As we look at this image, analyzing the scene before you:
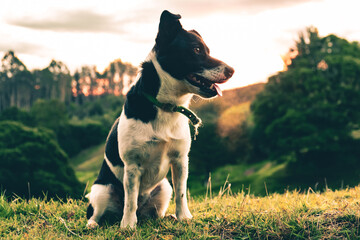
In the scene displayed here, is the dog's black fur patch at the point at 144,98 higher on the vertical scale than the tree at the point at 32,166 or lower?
higher

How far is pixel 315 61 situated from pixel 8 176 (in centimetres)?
2891

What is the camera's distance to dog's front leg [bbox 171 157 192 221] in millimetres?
4301

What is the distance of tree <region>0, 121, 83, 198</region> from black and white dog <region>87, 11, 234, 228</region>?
19854 millimetres

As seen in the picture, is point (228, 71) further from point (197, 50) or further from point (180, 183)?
point (180, 183)

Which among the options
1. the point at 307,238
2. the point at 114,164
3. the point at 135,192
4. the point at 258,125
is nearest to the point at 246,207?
the point at 307,238

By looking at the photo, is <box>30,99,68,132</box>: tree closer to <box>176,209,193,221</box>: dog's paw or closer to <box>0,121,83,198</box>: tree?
<box>0,121,83,198</box>: tree

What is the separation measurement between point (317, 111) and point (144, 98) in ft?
97.4

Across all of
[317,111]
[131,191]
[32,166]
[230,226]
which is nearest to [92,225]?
[131,191]

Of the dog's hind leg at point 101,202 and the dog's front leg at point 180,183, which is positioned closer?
the dog's front leg at point 180,183

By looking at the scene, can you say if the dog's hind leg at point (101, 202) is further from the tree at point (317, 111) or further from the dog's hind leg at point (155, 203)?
the tree at point (317, 111)

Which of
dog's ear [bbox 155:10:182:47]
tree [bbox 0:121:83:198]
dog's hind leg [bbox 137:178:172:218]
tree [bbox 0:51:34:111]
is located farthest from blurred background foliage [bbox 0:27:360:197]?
tree [bbox 0:51:34:111]

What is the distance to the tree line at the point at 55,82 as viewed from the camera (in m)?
89.9

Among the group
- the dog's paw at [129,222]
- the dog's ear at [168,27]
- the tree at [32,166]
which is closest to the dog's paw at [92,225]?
the dog's paw at [129,222]

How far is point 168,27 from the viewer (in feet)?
13.0
